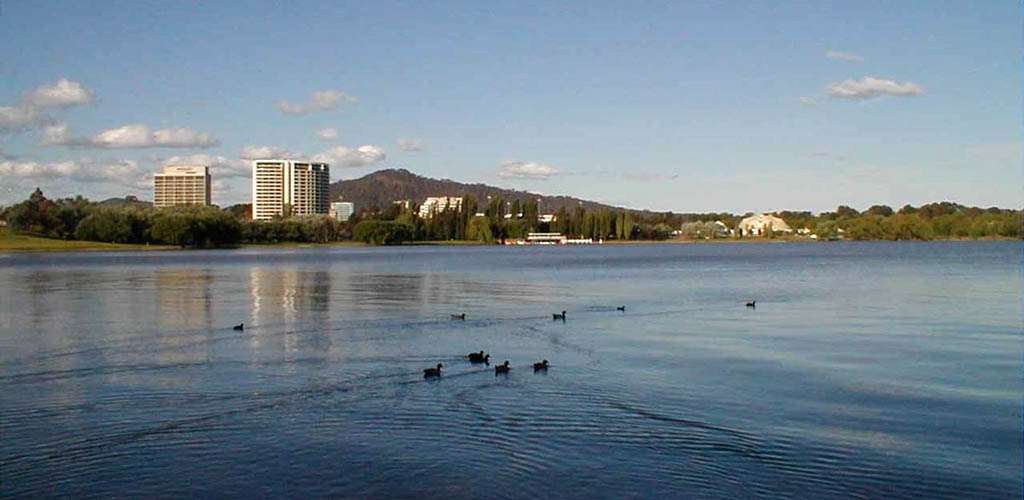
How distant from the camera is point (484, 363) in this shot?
2408 centimetres

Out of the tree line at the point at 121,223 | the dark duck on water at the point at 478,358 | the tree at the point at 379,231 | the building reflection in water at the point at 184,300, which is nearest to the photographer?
the dark duck on water at the point at 478,358

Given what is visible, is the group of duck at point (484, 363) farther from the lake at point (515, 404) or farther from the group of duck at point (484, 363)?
the lake at point (515, 404)

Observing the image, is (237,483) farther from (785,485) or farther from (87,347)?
(87,347)

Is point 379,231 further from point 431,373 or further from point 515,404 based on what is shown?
point 515,404

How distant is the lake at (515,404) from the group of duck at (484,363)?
0.42 m

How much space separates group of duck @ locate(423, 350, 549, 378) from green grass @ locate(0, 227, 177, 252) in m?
126

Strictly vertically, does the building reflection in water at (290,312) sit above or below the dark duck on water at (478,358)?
below

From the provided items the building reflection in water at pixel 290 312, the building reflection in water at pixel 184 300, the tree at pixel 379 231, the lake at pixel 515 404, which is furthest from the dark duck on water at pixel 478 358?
the tree at pixel 379 231

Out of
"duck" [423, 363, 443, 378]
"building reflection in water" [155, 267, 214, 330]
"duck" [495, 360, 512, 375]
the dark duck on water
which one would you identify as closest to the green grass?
"building reflection in water" [155, 267, 214, 330]

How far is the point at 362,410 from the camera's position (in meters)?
18.7

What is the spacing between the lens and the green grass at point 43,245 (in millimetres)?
135000

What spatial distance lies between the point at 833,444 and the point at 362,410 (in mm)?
8645

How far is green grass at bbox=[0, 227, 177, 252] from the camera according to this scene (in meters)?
135

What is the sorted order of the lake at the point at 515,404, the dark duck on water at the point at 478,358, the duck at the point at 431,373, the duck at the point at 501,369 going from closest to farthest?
the lake at the point at 515,404 < the duck at the point at 431,373 < the duck at the point at 501,369 < the dark duck on water at the point at 478,358
